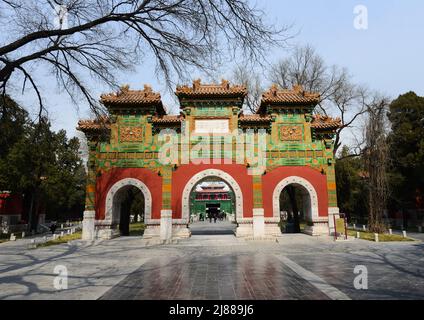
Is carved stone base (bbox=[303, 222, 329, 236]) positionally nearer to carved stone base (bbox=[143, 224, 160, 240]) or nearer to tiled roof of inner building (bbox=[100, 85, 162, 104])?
carved stone base (bbox=[143, 224, 160, 240])

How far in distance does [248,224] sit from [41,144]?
11.3 meters

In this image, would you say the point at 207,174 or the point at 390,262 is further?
the point at 207,174

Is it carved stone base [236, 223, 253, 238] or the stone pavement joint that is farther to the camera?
carved stone base [236, 223, 253, 238]

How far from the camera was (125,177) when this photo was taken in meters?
17.4

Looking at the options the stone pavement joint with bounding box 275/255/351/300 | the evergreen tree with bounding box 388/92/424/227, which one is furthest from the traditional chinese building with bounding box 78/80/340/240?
the evergreen tree with bounding box 388/92/424/227

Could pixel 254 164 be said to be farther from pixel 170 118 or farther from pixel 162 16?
pixel 162 16

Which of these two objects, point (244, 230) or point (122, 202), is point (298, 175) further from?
point (122, 202)

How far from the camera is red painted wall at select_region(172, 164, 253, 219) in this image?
17.0m

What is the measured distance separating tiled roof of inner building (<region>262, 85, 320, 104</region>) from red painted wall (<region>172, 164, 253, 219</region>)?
4513 mm

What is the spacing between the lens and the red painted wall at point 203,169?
17016mm

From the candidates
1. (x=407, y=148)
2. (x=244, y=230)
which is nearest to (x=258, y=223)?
(x=244, y=230)

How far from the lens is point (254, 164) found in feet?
56.9
